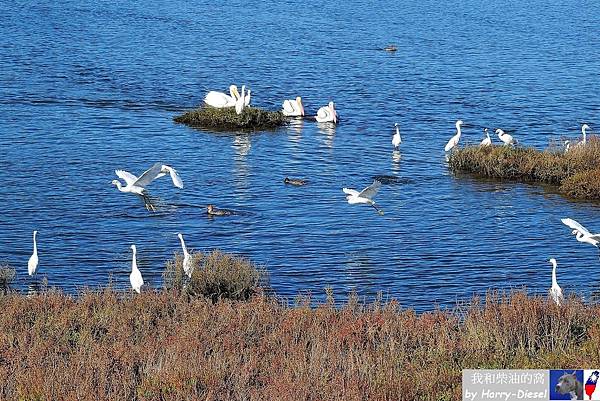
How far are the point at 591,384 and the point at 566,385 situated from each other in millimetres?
212

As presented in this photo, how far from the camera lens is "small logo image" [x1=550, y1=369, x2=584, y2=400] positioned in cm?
812

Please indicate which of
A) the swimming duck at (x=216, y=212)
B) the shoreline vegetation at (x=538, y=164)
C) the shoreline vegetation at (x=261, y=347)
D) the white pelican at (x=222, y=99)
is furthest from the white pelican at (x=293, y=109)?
the shoreline vegetation at (x=261, y=347)

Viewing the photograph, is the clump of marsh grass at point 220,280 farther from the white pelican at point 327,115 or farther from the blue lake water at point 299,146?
the white pelican at point 327,115

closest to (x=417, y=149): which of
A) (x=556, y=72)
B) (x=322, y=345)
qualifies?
(x=556, y=72)

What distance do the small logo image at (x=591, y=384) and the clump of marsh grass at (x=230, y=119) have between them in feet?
73.2

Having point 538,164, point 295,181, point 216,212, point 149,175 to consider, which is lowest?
point 216,212

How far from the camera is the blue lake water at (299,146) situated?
1827 cm

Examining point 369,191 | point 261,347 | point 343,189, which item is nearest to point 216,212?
point 343,189

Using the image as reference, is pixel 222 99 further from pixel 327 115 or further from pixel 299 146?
pixel 299 146

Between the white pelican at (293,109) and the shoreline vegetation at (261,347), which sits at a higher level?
the shoreline vegetation at (261,347)

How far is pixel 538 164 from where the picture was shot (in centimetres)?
2459

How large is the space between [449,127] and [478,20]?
28.6m

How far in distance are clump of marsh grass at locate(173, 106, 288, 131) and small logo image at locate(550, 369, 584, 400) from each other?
2228 centimetres

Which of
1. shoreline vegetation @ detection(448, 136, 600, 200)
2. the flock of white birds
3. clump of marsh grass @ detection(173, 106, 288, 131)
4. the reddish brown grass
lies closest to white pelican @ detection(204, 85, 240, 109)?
the flock of white birds
